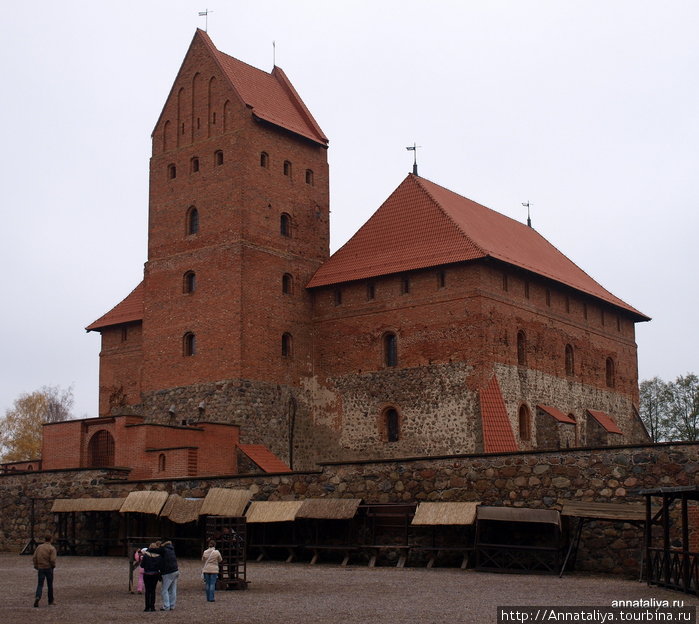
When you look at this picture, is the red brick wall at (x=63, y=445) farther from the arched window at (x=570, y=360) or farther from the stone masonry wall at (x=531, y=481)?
the arched window at (x=570, y=360)

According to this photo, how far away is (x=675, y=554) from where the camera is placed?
16969 mm

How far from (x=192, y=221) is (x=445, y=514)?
19.3 meters

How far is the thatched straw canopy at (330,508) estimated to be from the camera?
76.2 feet

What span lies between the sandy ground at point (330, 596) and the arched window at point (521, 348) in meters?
13.8

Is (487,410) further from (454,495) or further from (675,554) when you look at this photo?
(675,554)

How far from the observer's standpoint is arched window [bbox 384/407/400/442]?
34469 millimetres

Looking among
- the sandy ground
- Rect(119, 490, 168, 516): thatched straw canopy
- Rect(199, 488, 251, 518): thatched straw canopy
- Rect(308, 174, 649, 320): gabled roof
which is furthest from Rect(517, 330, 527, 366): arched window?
the sandy ground

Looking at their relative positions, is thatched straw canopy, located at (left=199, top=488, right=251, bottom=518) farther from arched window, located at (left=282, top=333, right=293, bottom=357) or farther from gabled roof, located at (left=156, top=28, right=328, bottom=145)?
gabled roof, located at (left=156, top=28, right=328, bottom=145)

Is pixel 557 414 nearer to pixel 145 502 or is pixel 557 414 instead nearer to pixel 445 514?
pixel 445 514

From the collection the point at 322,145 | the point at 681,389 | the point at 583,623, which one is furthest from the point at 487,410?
the point at 681,389

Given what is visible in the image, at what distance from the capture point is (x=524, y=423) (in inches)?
1346

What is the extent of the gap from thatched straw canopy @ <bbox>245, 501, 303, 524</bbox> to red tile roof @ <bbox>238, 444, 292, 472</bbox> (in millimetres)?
8615

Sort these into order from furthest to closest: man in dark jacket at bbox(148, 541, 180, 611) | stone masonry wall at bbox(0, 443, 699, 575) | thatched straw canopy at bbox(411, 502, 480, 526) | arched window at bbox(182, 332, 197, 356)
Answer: arched window at bbox(182, 332, 197, 356) → thatched straw canopy at bbox(411, 502, 480, 526) → stone masonry wall at bbox(0, 443, 699, 575) → man in dark jacket at bbox(148, 541, 180, 611)

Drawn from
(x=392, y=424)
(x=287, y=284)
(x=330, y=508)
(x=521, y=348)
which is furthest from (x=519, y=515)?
(x=287, y=284)
